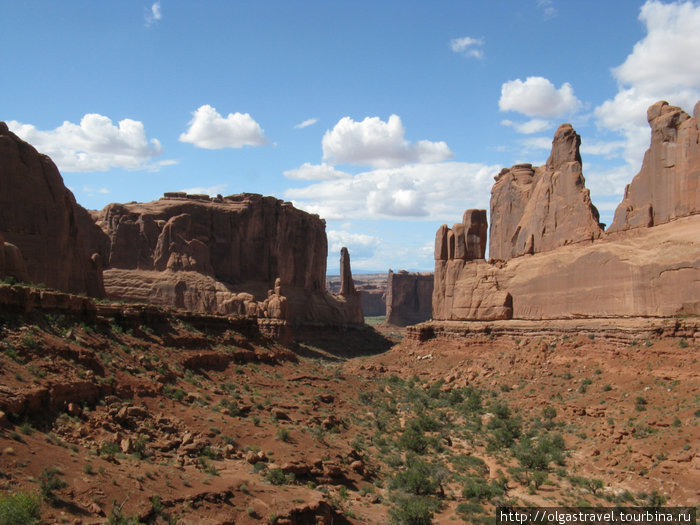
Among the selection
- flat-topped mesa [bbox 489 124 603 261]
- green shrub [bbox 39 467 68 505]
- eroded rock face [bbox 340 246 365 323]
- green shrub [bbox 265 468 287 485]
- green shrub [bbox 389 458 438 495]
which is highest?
flat-topped mesa [bbox 489 124 603 261]

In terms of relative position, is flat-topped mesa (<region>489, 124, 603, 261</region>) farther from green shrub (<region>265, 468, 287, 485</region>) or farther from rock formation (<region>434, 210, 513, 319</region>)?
green shrub (<region>265, 468, 287, 485</region>)

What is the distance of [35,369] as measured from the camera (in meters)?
15.6

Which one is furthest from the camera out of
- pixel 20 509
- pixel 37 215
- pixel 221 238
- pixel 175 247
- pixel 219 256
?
pixel 221 238

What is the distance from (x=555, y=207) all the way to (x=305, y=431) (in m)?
29.7

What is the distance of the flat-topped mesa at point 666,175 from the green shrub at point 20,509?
112 ft

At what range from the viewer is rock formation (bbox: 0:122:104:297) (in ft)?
106

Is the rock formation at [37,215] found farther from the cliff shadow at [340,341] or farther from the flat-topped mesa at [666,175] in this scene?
the cliff shadow at [340,341]

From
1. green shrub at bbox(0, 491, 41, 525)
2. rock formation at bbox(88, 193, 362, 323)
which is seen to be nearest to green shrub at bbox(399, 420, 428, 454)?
green shrub at bbox(0, 491, 41, 525)

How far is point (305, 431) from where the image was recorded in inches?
912

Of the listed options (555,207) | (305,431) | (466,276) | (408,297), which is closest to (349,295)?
(408,297)

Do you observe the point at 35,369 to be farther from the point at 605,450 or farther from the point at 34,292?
the point at 605,450

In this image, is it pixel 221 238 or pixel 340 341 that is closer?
pixel 221 238

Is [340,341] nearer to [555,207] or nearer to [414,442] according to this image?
[555,207]

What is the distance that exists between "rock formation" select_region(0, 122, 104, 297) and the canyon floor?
27.8ft
